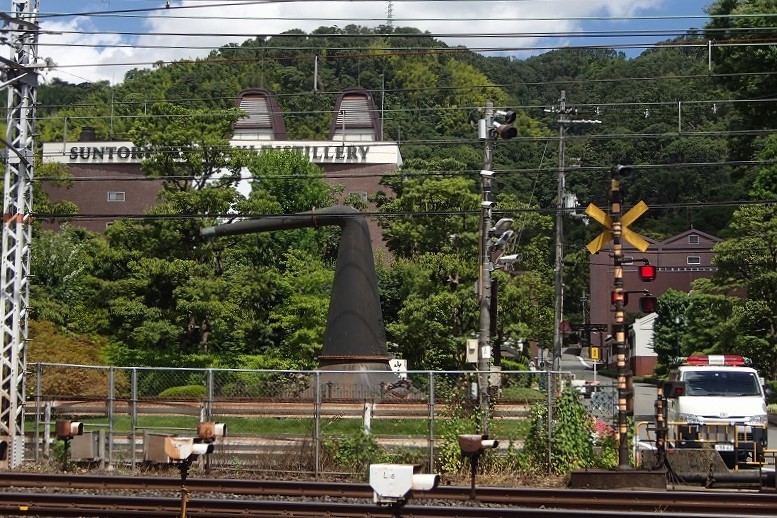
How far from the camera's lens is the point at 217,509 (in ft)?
52.0

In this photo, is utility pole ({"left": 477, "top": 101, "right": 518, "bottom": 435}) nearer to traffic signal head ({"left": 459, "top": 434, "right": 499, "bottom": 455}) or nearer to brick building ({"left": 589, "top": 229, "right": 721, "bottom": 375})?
traffic signal head ({"left": 459, "top": 434, "right": 499, "bottom": 455})

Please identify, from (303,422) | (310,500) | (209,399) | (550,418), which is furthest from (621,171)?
(303,422)

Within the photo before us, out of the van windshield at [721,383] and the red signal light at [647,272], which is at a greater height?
the red signal light at [647,272]

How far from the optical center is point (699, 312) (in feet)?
224

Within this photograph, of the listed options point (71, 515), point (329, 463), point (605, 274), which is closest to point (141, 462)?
point (329, 463)

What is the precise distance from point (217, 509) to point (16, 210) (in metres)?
10.5

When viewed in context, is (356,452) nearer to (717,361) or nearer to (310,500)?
(310,500)

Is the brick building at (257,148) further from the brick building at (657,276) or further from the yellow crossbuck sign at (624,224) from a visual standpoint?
the yellow crossbuck sign at (624,224)

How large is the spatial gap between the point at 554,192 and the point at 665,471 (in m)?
84.8

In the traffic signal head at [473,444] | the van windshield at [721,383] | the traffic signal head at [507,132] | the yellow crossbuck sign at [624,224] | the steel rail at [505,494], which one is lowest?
the steel rail at [505,494]

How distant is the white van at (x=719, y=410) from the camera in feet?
71.5

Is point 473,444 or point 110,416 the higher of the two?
point 473,444

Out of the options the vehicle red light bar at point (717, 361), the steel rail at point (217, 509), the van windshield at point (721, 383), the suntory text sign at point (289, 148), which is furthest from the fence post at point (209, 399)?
the suntory text sign at point (289, 148)

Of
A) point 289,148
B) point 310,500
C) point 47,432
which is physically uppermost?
point 289,148
